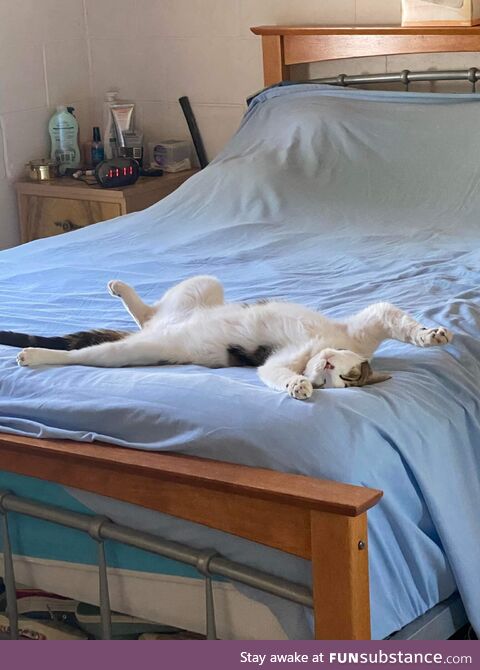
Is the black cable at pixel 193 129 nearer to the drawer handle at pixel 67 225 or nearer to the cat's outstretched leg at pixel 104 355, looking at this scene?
the drawer handle at pixel 67 225

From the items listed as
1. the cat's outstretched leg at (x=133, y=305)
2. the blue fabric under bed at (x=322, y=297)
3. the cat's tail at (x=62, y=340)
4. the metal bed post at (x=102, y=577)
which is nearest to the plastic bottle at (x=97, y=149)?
the blue fabric under bed at (x=322, y=297)

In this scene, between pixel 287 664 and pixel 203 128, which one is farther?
pixel 203 128

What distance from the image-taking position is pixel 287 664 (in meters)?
1.30

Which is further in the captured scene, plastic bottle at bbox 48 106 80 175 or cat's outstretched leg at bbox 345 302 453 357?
plastic bottle at bbox 48 106 80 175

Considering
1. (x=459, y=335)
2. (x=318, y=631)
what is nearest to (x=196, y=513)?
(x=318, y=631)

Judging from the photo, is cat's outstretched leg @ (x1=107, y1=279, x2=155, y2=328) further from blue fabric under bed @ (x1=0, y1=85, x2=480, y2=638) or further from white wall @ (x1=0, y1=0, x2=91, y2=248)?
white wall @ (x1=0, y1=0, x2=91, y2=248)

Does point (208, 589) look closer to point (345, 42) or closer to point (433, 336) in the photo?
point (433, 336)

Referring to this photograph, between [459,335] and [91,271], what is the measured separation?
3.42 ft

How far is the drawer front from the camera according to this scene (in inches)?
139

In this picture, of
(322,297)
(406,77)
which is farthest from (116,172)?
(322,297)

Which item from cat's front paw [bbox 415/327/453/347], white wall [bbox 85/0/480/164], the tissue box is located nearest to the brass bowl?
white wall [bbox 85/0/480/164]

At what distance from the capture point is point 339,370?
63.6 inches

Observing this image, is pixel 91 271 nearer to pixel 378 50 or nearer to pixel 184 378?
pixel 184 378

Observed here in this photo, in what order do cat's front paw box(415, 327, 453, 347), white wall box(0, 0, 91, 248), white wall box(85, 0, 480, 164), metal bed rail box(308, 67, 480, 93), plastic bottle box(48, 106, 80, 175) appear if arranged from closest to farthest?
1. cat's front paw box(415, 327, 453, 347)
2. metal bed rail box(308, 67, 480, 93)
3. white wall box(85, 0, 480, 164)
4. white wall box(0, 0, 91, 248)
5. plastic bottle box(48, 106, 80, 175)
